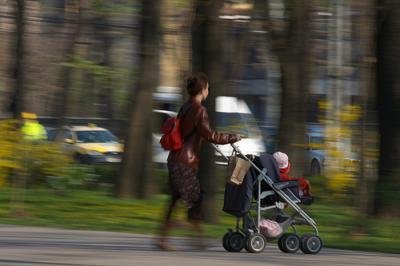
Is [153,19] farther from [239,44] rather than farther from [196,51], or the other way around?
[239,44]

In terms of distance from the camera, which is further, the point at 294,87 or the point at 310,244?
the point at 294,87

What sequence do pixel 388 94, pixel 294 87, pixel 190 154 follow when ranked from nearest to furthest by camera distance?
pixel 190 154 → pixel 388 94 → pixel 294 87

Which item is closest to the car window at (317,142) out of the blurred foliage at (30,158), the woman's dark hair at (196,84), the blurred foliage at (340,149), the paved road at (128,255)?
the blurred foliage at (340,149)

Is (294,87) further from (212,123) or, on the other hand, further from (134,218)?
(212,123)

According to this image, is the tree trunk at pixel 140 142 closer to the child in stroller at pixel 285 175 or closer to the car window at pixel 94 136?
the child in stroller at pixel 285 175

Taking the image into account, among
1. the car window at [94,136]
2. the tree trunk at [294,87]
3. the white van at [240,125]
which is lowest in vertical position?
the car window at [94,136]

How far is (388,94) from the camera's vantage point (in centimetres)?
1681

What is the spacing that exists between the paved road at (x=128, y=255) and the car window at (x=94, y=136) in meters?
25.4

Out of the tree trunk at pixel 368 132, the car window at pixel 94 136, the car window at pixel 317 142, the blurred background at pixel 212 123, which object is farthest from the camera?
the car window at pixel 94 136

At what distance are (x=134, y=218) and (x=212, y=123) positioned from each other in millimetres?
2367

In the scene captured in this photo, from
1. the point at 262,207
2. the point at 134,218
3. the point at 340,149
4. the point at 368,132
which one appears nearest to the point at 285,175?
the point at 262,207

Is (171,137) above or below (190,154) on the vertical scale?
above

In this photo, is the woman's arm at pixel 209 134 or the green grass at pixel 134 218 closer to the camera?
the woman's arm at pixel 209 134

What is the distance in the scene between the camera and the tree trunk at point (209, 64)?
15875 millimetres
